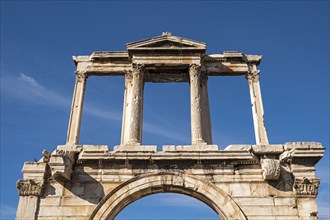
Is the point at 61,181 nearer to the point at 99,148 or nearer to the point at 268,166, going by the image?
the point at 99,148

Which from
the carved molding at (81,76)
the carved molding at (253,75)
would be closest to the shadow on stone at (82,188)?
the carved molding at (81,76)

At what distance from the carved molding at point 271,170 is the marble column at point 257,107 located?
4.46ft

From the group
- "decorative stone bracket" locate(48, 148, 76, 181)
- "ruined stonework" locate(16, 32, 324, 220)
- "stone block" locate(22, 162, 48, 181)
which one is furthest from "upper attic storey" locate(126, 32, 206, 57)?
"stone block" locate(22, 162, 48, 181)

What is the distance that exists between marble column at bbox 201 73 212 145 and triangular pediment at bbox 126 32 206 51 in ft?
3.66

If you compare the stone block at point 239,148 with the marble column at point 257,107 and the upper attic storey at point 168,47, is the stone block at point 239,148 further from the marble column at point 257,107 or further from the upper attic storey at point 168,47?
the upper attic storey at point 168,47

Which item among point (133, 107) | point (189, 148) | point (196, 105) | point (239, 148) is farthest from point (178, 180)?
point (133, 107)

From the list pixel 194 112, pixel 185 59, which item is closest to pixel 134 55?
pixel 185 59

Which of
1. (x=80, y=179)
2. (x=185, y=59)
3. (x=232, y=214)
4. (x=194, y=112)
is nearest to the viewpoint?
(x=232, y=214)

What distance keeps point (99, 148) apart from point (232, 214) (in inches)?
167

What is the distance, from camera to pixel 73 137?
11.9 meters

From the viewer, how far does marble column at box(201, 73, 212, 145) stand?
1225 cm

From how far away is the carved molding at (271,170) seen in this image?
1006cm

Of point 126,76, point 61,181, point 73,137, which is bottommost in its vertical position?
point 61,181

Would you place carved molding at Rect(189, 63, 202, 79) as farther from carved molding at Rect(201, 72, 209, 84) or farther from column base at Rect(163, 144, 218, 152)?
column base at Rect(163, 144, 218, 152)
